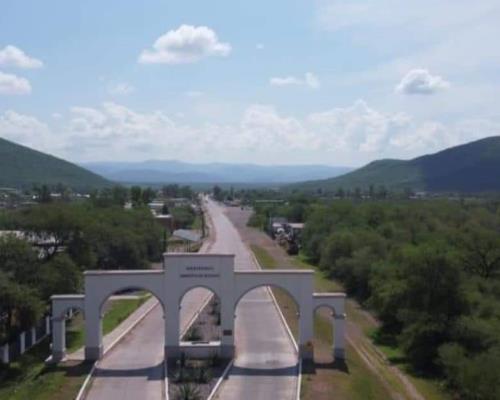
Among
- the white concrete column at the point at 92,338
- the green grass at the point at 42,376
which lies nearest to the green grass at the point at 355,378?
the green grass at the point at 42,376

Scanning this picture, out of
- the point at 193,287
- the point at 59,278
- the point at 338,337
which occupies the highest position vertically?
the point at 193,287

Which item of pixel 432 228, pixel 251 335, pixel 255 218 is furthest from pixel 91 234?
pixel 255 218

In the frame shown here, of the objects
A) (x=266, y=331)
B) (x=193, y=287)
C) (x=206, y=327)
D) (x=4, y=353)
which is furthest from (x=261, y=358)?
(x=4, y=353)

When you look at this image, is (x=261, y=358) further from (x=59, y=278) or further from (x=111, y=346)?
(x=59, y=278)

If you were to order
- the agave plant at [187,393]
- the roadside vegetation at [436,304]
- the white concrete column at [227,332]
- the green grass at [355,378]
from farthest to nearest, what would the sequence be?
the white concrete column at [227,332] → the roadside vegetation at [436,304] → the green grass at [355,378] → the agave plant at [187,393]

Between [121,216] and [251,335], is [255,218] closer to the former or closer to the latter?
[121,216]

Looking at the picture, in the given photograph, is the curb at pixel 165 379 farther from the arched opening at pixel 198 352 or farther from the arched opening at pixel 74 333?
the arched opening at pixel 74 333
